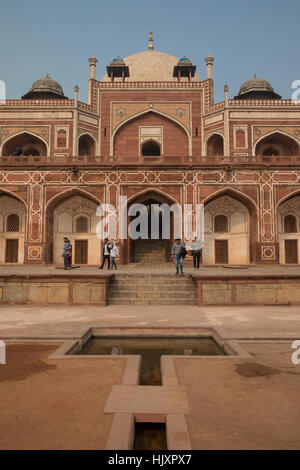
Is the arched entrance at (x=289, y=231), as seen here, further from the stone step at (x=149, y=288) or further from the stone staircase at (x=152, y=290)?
the stone step at (x=149, y=288)

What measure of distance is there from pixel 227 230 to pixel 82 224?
26.9 ft

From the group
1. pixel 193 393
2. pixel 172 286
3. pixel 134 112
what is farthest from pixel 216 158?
pixel 193 393

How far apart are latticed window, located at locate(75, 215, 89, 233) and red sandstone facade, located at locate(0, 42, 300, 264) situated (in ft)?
0.65

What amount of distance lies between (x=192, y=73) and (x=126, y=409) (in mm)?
25122

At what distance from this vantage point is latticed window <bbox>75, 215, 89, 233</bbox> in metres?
17.7

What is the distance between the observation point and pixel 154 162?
16.4 meters

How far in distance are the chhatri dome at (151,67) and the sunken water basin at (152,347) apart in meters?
23.9

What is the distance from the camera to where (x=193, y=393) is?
2572 millimetres

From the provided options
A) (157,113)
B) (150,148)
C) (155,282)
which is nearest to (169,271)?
(155,282)

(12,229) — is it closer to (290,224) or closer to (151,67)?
(290,224)

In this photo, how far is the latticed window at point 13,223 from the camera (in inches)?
690

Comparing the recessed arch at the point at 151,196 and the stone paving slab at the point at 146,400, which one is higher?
the recessed arch at the point at 151,196

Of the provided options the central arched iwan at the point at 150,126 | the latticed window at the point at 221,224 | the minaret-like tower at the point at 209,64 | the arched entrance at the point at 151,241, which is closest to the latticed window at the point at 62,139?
the central arched iwan at the point at 150,126

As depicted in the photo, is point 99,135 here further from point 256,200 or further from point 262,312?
point 262,312
